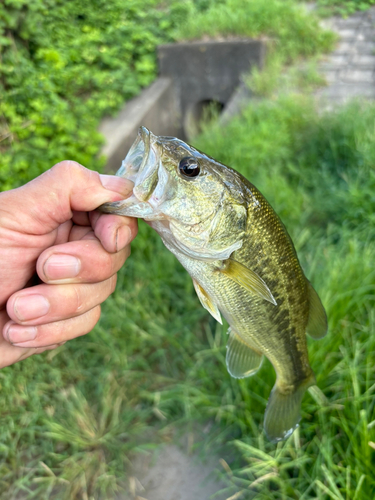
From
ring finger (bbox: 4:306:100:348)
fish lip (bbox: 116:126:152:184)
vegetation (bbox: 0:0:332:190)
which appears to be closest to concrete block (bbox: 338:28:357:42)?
vegetation (bbox: 0:0:332:190)

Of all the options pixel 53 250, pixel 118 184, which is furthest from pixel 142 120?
pixel 53 250

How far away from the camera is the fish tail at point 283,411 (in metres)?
1.72

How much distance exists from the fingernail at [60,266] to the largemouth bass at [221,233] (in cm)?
25

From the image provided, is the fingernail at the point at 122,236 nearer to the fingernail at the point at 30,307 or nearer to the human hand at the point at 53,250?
the human hand at the point at 53,250

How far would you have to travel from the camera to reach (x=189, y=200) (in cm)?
136

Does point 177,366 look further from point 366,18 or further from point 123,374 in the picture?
point 366,18

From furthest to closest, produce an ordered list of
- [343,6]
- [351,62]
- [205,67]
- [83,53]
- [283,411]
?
[343,6]
[205,67]
[351,62]
[83,53]
[283,411]

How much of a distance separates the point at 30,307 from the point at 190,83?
693 cm

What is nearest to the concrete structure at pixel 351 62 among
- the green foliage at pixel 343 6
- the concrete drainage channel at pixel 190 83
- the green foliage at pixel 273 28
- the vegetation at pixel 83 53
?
the green foliage at pixel 343 6

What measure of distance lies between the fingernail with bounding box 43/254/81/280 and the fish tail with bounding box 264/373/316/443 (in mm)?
1101

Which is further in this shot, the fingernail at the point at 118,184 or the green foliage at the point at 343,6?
the green foliage at the point at 343,6

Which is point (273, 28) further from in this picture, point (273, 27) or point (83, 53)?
point (83, 53)

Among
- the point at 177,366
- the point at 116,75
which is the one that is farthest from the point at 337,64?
the point at 177,366

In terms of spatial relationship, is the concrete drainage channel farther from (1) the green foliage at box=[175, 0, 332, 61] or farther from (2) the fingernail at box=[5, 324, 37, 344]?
(2) the fingernail at box=[5, 324, 37, 344]
